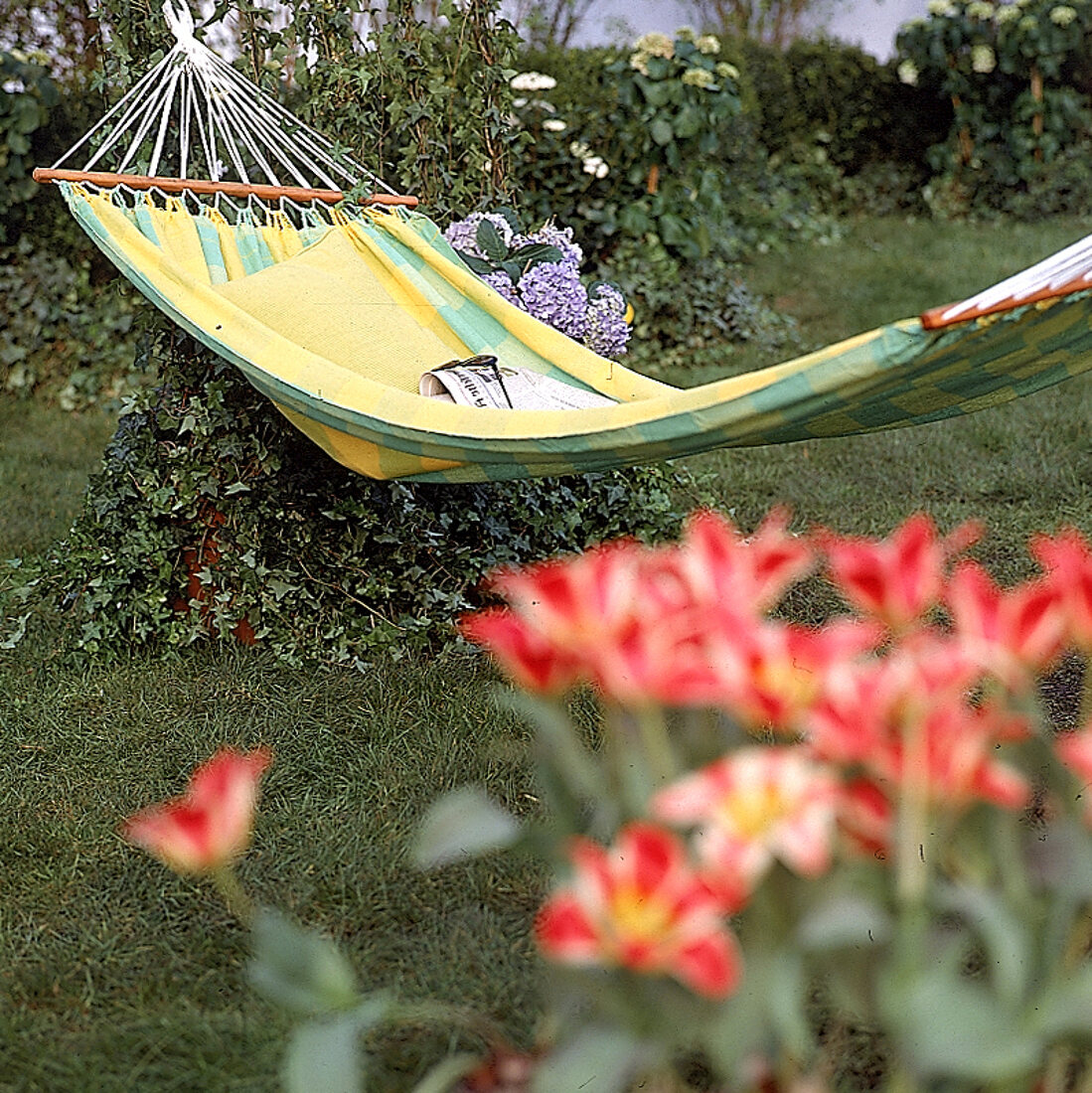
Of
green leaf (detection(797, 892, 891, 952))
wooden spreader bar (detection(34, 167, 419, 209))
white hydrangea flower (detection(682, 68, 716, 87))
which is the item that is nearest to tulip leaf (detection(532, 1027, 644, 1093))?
green leaf (detection(797, 892, 891, 952))

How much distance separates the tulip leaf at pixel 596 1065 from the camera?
0.73m

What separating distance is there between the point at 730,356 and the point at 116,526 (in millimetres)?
2788

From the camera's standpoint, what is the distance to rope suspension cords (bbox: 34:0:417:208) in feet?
7.64

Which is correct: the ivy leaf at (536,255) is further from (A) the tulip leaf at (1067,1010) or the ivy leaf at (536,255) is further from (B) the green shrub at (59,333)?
(B) the green shrub at (59,333)

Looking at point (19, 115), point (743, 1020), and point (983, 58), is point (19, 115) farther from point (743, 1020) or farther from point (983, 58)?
point (743, 1020)

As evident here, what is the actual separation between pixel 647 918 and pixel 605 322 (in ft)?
6.75

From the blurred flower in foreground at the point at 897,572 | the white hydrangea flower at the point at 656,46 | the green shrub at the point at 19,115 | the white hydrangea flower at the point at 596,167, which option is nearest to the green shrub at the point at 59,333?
the green shrub at the point at 19,115

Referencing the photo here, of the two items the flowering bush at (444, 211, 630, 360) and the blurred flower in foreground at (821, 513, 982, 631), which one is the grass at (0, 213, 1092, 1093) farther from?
the blurred flower in foreground at (821, 513, 982, 631)

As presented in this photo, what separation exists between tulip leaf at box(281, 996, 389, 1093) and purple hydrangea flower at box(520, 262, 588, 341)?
1926 millimetres

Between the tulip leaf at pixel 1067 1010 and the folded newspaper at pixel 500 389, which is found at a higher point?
the folded newspaper at pixel 500 389

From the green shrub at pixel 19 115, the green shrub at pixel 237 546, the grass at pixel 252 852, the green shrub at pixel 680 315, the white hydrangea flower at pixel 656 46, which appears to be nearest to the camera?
the grass at pixel 252 852

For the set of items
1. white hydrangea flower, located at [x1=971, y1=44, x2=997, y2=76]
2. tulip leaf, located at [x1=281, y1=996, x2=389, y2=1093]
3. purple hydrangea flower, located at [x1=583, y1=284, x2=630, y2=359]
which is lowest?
tulip leaf, located at [x1=281, y1=996, x2=389, y2=1093]

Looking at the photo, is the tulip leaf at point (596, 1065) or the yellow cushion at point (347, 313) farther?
the yellow cushion at point (347, 313)

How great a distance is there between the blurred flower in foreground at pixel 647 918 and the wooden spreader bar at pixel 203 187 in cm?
179
